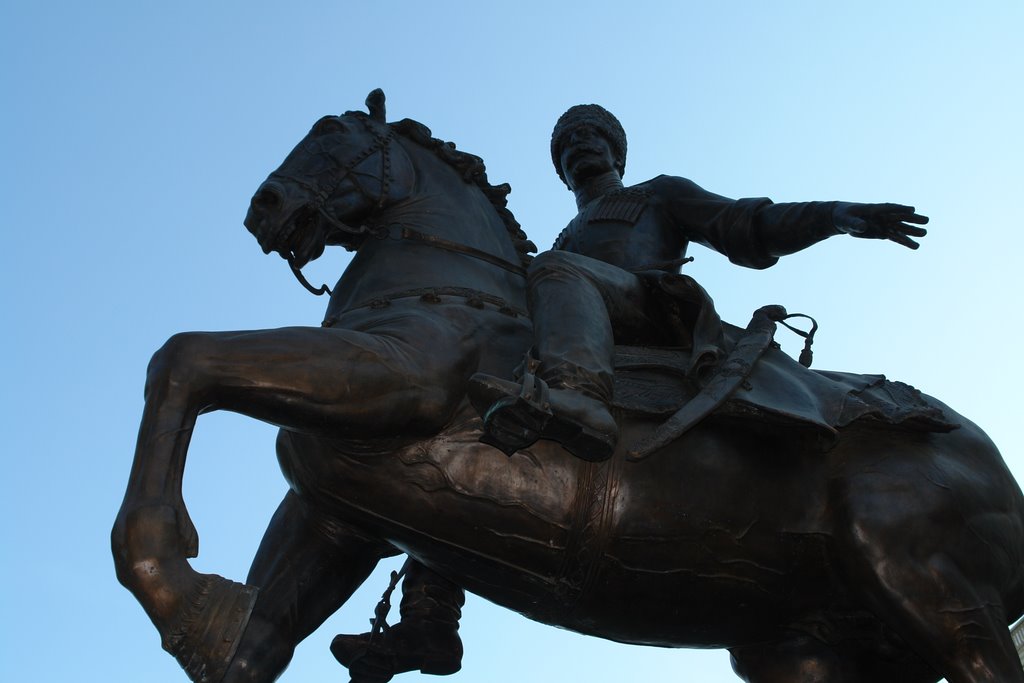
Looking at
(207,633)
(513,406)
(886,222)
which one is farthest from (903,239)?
(207,633)

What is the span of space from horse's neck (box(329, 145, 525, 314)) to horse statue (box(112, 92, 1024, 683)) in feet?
0.05

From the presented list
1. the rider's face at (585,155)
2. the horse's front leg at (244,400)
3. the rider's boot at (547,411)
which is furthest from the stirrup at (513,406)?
the rider's face at (585,155)

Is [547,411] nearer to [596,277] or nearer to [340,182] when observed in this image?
[596,277]

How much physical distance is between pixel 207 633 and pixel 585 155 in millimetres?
3868

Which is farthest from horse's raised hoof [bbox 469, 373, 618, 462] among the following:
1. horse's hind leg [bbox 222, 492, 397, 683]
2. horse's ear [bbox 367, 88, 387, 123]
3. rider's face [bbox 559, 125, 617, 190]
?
rider's face [bbox 559, 125, 617, 190]

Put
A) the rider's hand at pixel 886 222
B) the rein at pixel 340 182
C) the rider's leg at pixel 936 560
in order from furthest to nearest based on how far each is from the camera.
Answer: the rider's hand at pixel 886 222 → the rein at pixel 340 182 → the rider's leg at pixel 936 560

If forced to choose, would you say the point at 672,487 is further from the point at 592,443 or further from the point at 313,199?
the point at 313,199

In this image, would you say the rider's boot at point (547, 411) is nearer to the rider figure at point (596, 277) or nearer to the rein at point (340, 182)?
the rider figure at point (596, 277)

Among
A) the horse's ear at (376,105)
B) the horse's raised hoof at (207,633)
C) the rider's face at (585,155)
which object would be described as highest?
the rider's face at (585,155)

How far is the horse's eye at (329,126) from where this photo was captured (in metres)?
6.57

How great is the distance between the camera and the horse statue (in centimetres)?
535

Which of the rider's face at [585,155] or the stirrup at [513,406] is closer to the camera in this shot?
the stirrup at [513,406]

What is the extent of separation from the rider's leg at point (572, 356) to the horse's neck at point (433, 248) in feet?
1.10

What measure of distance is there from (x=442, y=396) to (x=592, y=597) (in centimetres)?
103
